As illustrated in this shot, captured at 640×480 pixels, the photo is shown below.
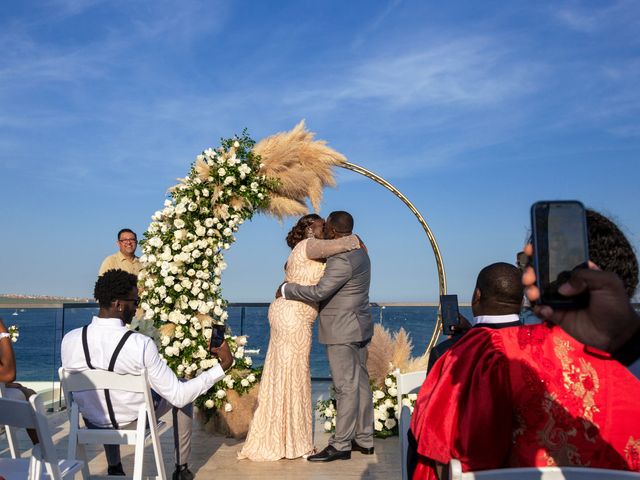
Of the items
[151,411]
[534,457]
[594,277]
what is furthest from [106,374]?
[594,277]

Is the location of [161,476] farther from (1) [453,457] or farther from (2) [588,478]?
(2) [588,478]

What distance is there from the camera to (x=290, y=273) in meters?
5.61

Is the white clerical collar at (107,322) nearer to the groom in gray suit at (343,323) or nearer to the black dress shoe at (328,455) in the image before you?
the groom in gray suit at (343,323)

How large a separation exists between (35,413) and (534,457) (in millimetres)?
1892

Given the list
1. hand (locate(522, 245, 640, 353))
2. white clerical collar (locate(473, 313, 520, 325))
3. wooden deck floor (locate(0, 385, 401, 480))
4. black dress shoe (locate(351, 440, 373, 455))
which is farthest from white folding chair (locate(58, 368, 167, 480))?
hand (locate(522, 245, 640, 353))

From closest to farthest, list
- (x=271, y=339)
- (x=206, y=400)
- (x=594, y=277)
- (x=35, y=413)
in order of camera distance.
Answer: (x=594, y=277) → (x=35, y=413) → (x=271, y=339) → (x=206, y=400)

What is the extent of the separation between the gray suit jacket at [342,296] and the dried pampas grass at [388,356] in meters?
0.86

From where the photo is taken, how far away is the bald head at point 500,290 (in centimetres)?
285

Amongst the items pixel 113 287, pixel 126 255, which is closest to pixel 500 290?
pixel 113 287

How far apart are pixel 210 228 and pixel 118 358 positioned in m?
2.22

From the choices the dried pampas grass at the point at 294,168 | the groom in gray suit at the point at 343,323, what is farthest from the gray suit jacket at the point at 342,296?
the dried pampas grass at the point at 294,168

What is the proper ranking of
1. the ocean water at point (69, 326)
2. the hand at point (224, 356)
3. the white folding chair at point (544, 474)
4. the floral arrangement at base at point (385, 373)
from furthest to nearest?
the ocean water at point (69, 326), the floral arrangement at base at point (385, 373), the hand at point (224, 356), the white folding chair at point (544, 474)

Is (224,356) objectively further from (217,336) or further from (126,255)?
(126,255)

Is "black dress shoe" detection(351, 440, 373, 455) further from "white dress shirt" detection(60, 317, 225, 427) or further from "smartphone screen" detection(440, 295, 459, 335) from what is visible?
"smartphone screen" detection(440, 295, 459, 335)
